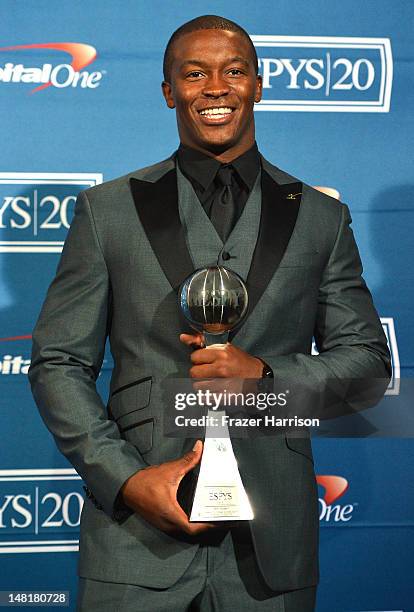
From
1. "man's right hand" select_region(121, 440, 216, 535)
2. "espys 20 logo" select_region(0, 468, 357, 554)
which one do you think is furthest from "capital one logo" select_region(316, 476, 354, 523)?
"man's right hand" select_region(121, 440, 216, 535)

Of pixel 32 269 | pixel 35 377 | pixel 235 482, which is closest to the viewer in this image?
pixel 235 482

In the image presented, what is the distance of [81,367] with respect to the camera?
169cm

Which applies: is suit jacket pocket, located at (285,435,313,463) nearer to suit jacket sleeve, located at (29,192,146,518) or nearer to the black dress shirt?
suit jacket sleeve, located at (29,192,146,518)

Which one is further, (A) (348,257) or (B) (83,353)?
(A) (348,257)

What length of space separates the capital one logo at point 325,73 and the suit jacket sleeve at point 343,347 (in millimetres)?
897

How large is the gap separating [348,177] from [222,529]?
1370 millimetres

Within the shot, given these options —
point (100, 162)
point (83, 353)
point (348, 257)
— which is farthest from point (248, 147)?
point (100, 162)

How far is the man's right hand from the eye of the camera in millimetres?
1515

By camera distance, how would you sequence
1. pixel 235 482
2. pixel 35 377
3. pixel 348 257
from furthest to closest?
pixel 348 257
pixel 35 377
pixel 235 482

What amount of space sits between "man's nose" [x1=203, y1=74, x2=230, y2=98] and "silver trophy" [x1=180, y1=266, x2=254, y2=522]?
400mm

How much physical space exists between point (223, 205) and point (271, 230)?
4.3 inches

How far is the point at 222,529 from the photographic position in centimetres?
162

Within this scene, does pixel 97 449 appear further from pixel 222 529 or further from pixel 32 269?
pixel 32 269

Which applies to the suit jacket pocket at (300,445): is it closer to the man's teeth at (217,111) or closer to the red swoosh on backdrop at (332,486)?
the man's teeth at (217,111)
